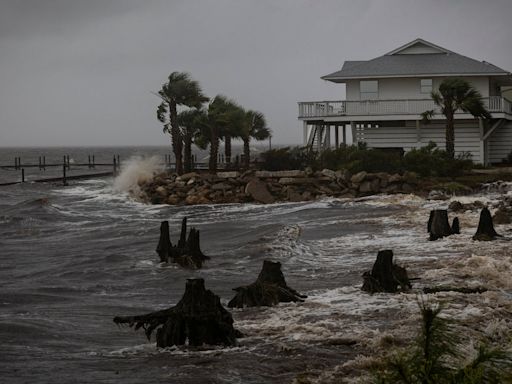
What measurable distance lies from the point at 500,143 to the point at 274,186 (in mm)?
14343

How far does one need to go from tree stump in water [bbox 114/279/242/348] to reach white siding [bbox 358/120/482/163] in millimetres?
36524

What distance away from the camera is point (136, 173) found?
52844 millimetres

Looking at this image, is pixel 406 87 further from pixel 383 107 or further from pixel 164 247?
pixel 164 247

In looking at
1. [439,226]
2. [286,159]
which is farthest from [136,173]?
[439,226]

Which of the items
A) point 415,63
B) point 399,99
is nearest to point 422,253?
point 399,99

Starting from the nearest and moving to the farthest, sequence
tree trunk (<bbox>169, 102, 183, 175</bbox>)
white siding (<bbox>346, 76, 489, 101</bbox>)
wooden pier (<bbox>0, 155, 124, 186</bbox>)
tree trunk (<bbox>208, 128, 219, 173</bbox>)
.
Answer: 1. white siding (<bbox>346, 76, 489, 101</bbox>)
2. tree trunk (<bbox>208, 128, 219, 173</bbox>)
3. tree trunk (<bbox>169, 102, 183, 175</bbox>)
4. wooden pier (<bbox>0, 155, 124, 186</bbox>)

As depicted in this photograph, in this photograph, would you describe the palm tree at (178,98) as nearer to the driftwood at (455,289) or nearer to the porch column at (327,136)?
the porch column at (327,136)

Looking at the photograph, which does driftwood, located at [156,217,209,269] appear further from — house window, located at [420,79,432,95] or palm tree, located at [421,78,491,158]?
house window, located at [420,79,432,95]

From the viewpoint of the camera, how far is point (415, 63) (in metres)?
48.3

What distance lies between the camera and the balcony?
45219 millimetres

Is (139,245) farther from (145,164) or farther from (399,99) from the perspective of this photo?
(145,164)

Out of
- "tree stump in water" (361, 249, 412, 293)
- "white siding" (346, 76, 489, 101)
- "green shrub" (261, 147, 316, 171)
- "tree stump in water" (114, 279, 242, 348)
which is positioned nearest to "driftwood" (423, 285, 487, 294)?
"tree stump in water" (361, 249, 412, 293)

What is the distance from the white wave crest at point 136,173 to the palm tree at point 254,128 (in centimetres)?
577

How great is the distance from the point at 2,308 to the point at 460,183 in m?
25.8
